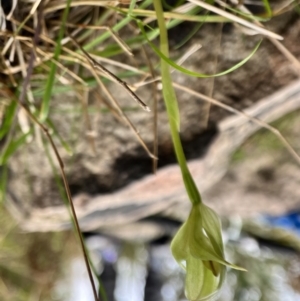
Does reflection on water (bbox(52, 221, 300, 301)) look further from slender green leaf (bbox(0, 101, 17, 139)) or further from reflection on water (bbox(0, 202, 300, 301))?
slender green leaf (bbox(0, 101, 17, 139))

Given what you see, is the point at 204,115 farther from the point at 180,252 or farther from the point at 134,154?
the point at 180,252

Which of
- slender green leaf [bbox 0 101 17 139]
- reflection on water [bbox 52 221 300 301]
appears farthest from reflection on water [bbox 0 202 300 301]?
slender green leaf [bbox 0 101 17 139]

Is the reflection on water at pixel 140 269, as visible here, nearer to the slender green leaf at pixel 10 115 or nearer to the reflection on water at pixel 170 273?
the reflection on water at pixel 170 273

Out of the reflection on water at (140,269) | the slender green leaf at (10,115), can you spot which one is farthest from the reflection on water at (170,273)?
the slender green leaf at (10,115)

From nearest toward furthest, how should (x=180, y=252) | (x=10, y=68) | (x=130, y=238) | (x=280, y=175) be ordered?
1. (x=180, y=252)
2. (x=10, y=68)
3. (x=280, y=175)
4. (x=130, y=238)

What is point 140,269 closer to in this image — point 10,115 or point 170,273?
point 170,273

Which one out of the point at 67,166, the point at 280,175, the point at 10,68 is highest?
the point at 10,68

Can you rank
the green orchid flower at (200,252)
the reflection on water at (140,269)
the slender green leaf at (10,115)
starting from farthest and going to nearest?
1. the reflection on water at (140,269)
2. the slender green leaf at (10,115)
3. the green orchid flower at (200,252)

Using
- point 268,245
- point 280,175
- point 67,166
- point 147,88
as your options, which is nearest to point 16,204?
point 67,166
